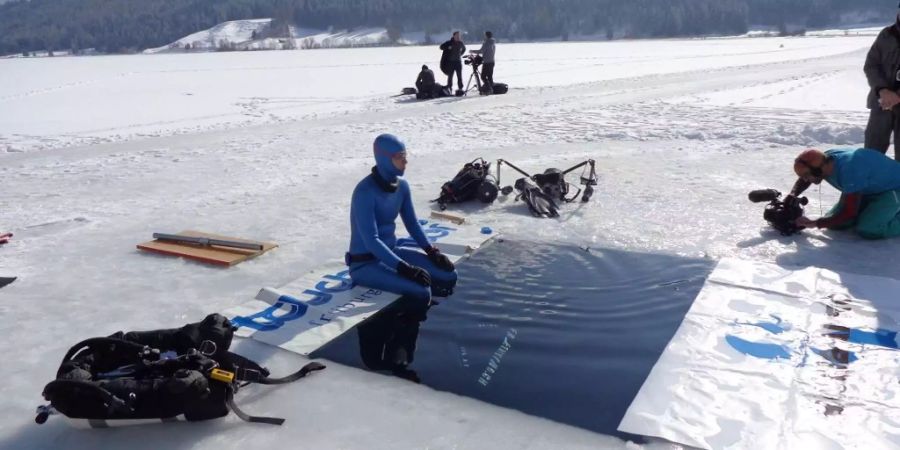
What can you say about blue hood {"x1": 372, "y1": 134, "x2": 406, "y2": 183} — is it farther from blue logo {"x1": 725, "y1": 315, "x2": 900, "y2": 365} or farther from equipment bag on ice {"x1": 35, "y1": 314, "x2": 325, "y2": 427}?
blue logo {"x1": 725, "y1": 315, "x2": 900, "y2": 365}

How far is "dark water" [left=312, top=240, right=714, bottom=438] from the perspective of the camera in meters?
3.33

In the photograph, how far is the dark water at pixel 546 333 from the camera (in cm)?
333

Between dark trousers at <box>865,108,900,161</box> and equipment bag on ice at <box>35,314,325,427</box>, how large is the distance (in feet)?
18.8

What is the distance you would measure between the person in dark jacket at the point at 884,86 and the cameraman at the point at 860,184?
1.00 metres

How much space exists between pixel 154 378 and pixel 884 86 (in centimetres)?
618

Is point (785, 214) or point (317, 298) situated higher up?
point (785, 214)

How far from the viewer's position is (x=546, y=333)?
156 inches

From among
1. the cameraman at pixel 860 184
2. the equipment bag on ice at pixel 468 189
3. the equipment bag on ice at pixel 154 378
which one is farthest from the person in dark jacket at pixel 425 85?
the equipment bag on ice at pixel 154 378

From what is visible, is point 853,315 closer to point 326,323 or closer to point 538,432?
point 538,432

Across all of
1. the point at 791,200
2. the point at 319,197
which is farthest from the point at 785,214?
the point at 319,197

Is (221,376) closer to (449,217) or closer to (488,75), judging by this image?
(449,217)

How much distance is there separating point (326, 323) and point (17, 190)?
5.57 m

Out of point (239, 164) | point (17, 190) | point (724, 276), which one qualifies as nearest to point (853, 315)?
point (724, 276)

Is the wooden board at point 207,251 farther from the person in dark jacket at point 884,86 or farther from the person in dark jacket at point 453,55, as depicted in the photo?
the person in dark jacket at point 453,55
